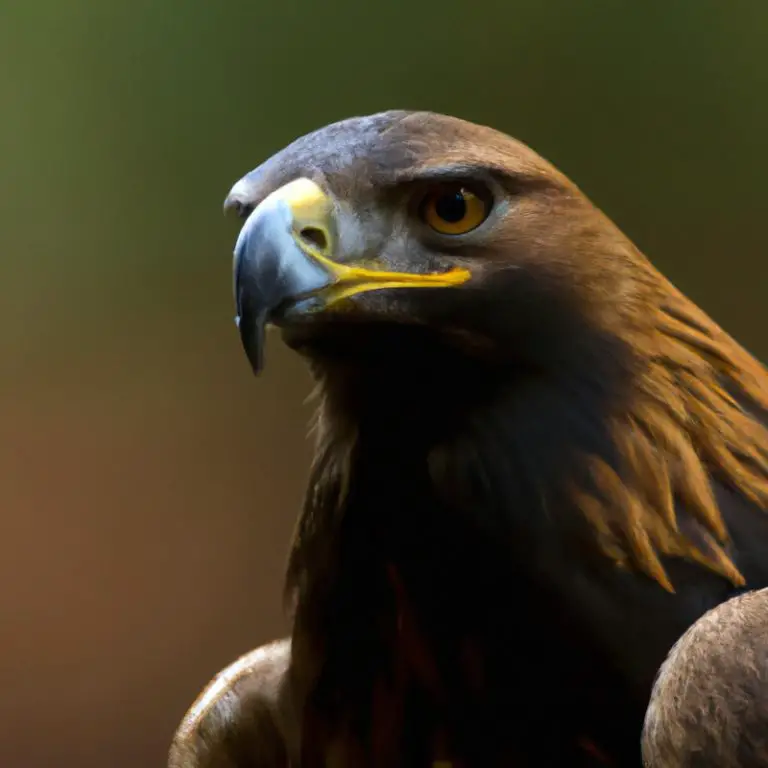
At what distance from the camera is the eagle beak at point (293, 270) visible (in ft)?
2.15

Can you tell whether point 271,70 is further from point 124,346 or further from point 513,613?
point 513,613

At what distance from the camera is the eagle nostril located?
68 cm

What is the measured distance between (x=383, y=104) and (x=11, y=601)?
107 centimetres

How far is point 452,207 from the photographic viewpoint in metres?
0.71

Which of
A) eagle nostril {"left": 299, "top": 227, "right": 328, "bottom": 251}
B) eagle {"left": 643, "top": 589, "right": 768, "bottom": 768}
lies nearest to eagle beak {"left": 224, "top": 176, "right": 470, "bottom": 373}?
eagle nostril {"left": 299, "top": 227, "right": 328, "bottom": 251}

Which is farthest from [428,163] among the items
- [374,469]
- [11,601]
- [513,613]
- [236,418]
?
[11,601]

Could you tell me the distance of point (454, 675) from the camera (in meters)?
0.81

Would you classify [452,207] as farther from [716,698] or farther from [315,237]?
[716,698]

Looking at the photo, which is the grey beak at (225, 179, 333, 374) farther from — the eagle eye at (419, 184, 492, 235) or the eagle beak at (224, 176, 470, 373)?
the eagle eye at (419, 184, 492, 235)

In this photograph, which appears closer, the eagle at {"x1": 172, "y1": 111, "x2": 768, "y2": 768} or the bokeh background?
the eagle at {"x1": 172, "y1": 111, "x2": 768, "y2": 768}

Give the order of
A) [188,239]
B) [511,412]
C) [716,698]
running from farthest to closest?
[188,239], [511,412], [716,698]

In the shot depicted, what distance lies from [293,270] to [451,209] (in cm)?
15

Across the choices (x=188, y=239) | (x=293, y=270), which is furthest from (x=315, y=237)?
(x=188, y=239)

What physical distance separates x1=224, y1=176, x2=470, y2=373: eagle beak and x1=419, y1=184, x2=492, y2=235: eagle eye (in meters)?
0.05
